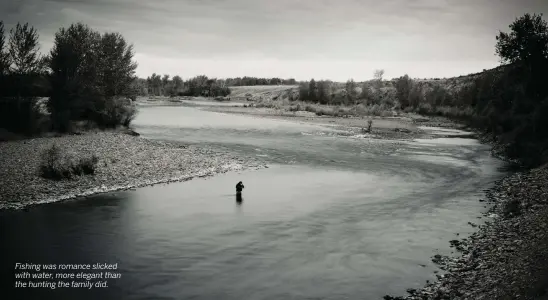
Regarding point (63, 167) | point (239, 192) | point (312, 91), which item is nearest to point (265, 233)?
point (239, 192)

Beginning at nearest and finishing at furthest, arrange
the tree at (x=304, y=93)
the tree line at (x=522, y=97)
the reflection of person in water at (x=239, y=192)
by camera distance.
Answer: the reflection of person in water at (x=239, y=192), the tree line at (x=522, y=97), the tree at (x=304, y=93)

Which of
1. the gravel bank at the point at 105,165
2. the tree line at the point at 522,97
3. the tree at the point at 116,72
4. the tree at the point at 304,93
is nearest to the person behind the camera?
the gravel bank at the point at 105,165

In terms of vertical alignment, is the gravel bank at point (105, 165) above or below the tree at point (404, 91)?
below

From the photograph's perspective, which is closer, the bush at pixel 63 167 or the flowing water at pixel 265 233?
the flowing water at pixel 265 233

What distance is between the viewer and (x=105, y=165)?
28828 millimetres

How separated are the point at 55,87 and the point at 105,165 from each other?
914 inches

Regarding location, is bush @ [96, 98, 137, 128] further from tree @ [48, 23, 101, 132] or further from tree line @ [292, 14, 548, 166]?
tree line @ [292, 14, 548, 166]

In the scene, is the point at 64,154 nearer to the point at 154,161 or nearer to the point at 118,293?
the point at 154,161

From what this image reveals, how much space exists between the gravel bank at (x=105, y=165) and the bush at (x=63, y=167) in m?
0.50

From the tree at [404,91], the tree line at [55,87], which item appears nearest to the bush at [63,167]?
the tree line at [55,87]

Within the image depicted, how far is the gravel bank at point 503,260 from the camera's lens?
1138 centimetres

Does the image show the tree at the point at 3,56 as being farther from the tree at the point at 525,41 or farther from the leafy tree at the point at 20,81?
the tree at the point at 525,41

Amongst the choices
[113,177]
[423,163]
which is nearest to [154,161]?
[113,177]

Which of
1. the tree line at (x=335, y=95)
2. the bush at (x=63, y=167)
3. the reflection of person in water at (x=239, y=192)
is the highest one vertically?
the tree line at (x=335, y=95)
